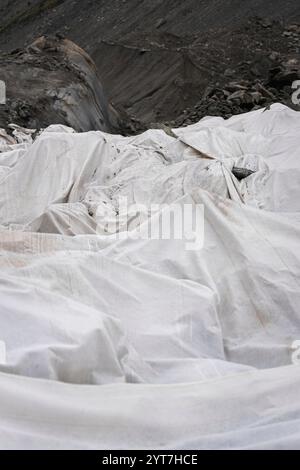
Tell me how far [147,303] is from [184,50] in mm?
9840

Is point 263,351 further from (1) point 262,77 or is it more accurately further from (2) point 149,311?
(1) point 262,77
